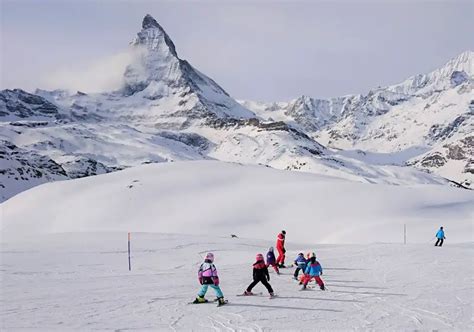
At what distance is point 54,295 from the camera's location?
702 inches

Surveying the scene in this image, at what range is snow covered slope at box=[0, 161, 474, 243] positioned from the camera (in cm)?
5250

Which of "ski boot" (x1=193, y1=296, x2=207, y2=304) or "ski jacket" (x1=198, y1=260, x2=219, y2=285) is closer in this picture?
"ski jacket" (x1=198, y1=260, x2=219, y2=285)

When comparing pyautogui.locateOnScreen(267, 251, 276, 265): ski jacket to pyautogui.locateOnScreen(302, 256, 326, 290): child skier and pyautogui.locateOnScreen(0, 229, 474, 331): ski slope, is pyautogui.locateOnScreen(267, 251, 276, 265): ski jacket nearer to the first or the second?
pyautogui.locateOnScreen(0, 229, 474, 331): ski slope

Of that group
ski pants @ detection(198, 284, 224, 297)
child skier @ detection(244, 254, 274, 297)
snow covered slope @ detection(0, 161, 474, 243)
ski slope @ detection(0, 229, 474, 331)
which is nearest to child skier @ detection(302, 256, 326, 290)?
ski slope @ detection(0, 229, 474, 331)

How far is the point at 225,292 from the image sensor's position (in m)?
18.7

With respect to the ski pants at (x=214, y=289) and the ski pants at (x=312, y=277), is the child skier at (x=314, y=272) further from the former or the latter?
the ski pants at (x=214, y=289)

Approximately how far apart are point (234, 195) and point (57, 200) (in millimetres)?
23990

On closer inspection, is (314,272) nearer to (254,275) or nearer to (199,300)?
(254,275)

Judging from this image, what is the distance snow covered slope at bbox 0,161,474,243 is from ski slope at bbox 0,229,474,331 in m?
20.5

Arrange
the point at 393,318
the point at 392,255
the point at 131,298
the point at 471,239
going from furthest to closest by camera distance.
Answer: the point at 471,239 < the point at 392,255 < the point at 131,298 < the point at 393,318

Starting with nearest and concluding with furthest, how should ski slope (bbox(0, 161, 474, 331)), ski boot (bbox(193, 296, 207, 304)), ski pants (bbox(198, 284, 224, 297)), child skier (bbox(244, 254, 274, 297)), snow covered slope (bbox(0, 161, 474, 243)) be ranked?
1. ski slope (bbox(0, 161, 474, 331))
2. ski pants (bbox(198, 284, 224, 297))
3. ski boot (bbox(193, 296, 207, 304))
4. child skier (bbox(244, 254, 274, 297))
5. snow covered slope (bbox(0, 161, 474, 243))

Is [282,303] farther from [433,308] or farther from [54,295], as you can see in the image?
[54,295]

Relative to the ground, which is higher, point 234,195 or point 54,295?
point 234,195

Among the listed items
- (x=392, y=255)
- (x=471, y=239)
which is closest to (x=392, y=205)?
(x=471, y=239)
